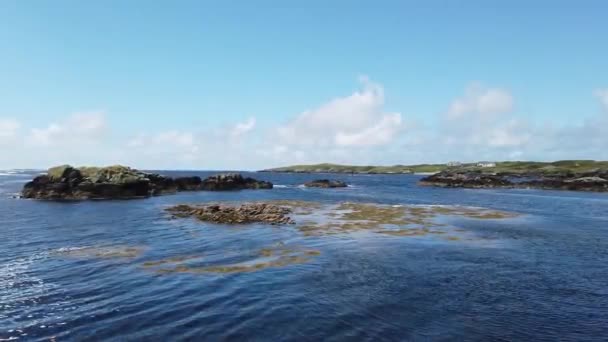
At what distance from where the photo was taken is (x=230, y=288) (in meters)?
23.7

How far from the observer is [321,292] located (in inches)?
904

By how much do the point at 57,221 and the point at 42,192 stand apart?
4294 centimetres

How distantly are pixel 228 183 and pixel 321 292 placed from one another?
111833 mm

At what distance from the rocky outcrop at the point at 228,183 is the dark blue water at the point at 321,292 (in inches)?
3398

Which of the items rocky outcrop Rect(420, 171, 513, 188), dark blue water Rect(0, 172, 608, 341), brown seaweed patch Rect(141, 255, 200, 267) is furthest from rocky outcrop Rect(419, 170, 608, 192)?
brown seaweed patch Rect(141, 255, 200, 267)

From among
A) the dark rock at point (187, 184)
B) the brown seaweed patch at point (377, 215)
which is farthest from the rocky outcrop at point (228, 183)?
the brown seaweed patch at point (377, 215)

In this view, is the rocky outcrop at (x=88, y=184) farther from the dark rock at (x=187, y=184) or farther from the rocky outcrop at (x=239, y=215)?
the rocky outcrop at (x=239, y=215)

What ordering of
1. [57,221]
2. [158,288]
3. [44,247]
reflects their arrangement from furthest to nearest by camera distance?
[57,221] < [44,247] < [158,288]

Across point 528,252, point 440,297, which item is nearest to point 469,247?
point 528,252

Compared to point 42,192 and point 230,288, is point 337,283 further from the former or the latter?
point 42,192

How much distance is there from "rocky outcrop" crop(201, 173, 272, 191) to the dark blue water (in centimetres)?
8631

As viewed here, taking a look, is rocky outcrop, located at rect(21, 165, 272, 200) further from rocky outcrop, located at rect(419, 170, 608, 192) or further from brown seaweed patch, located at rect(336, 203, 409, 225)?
→ rocky outcrop, located at rect(419, 170, 608, 192)

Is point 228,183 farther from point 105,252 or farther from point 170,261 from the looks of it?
point 170,261

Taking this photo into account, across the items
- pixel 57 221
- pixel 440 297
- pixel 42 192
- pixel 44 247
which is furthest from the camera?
pixel 42 192
